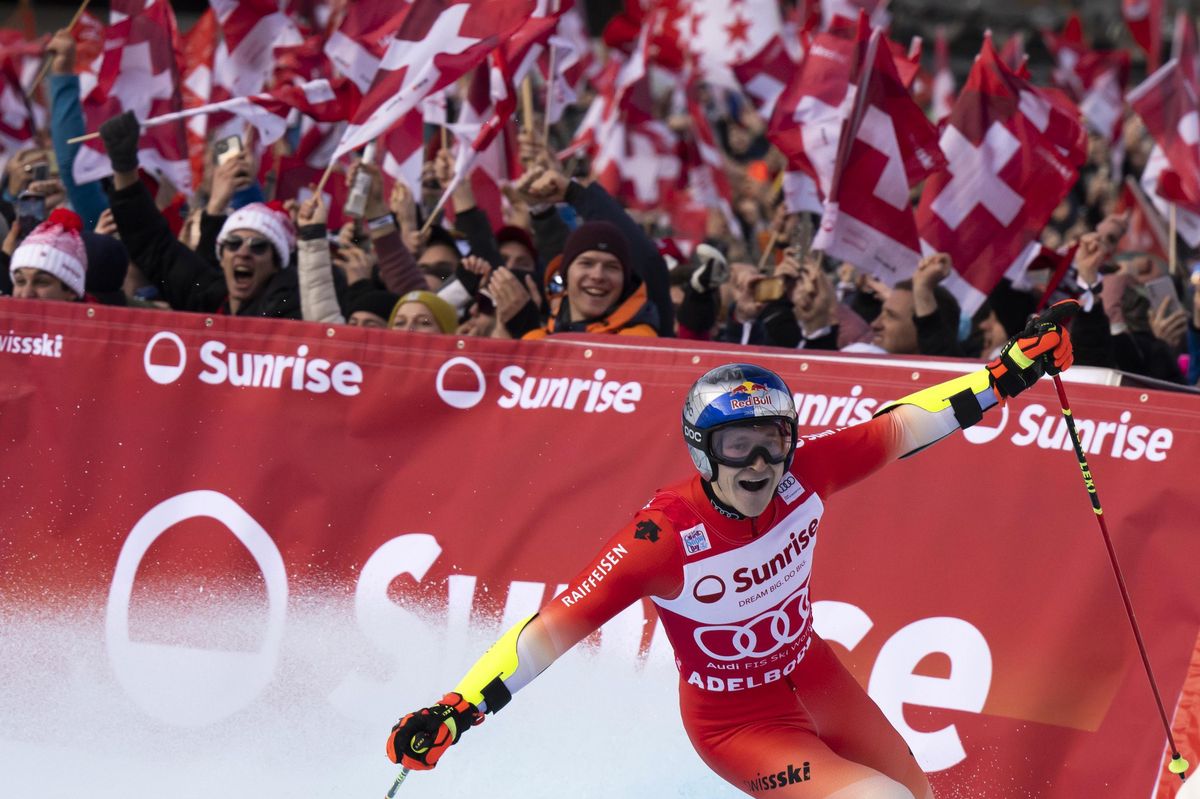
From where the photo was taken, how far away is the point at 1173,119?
1032 centimetres

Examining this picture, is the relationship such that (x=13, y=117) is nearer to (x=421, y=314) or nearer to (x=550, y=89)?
A: (x=550, y=89)

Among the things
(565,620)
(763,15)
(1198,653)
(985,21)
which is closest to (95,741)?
(565,620)

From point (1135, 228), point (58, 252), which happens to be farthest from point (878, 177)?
point (1135, 228)

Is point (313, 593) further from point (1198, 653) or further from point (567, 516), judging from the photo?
point (1198, 653)

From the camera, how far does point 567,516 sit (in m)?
5.98

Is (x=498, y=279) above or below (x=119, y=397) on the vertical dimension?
above

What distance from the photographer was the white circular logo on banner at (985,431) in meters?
5.55

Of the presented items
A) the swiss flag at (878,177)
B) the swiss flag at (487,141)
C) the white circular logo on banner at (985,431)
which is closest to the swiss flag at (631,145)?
the swiss flag at (487,141)

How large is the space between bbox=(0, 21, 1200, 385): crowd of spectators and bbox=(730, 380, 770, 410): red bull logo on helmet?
1.95 meters

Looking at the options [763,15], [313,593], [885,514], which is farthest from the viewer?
[763,15]

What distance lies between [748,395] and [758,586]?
0.63m

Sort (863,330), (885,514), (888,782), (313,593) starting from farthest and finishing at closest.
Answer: (863,330)
(313,593)
(885,514)
(888,782)

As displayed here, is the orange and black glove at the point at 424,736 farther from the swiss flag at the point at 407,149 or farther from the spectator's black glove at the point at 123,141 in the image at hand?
the swiss flag at the point at 407,149

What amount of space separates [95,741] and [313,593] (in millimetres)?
1014
